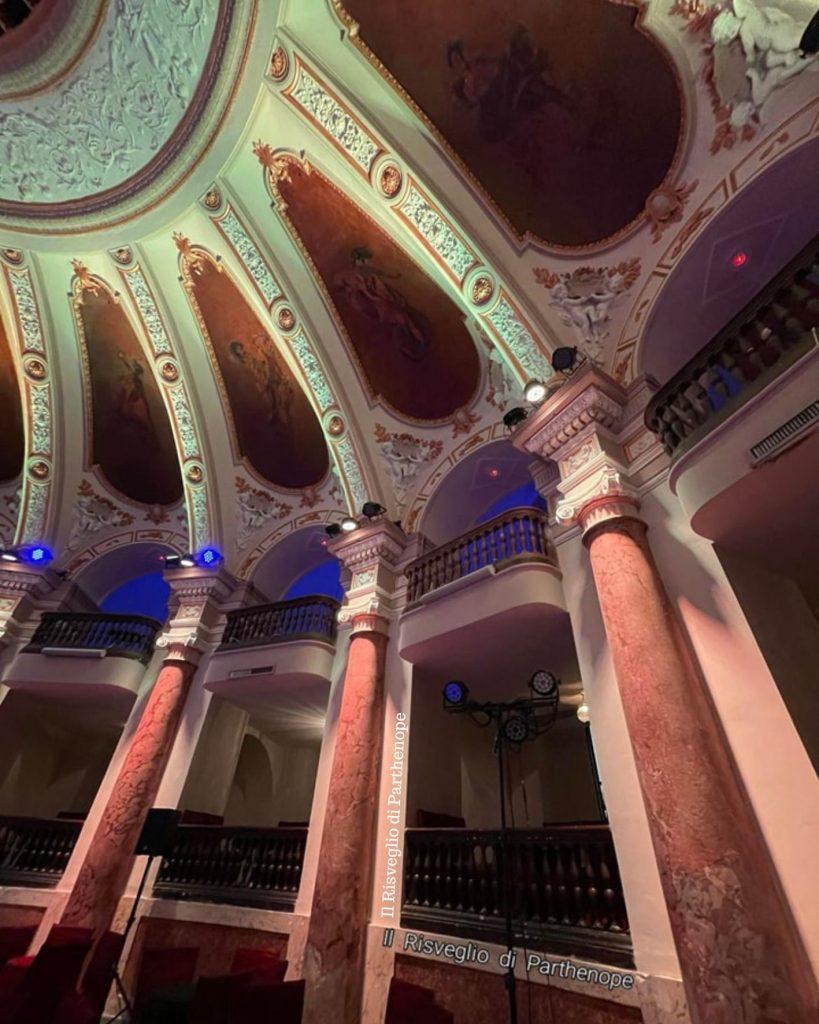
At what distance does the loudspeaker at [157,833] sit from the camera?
18.5ft

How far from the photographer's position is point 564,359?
6.18 m

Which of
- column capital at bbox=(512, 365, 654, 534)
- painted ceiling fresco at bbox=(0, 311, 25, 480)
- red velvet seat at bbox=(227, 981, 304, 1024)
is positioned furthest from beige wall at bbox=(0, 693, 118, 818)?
column capital at bbox=(512, 365, 654, 534)

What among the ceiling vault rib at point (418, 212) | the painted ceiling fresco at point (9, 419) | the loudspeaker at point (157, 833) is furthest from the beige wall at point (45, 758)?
the ceiling vault rib at point (418, 212)

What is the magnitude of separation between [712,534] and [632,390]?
7.68 ft

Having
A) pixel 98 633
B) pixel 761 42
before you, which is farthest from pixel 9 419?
pixel 761 42

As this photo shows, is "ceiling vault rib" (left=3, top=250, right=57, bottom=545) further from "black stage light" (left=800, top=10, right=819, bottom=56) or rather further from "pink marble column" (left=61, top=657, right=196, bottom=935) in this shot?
"black stage light" (left=800, top=10, right=819, bottom=56)

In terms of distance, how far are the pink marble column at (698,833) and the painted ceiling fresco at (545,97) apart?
4823 millimetres

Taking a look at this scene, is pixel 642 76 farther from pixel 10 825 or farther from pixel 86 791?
pixel 86 791

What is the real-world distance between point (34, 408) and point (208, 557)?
17.7ft

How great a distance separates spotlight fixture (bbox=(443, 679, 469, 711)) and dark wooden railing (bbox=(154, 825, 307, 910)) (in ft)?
9.89

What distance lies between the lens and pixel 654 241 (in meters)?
6.15

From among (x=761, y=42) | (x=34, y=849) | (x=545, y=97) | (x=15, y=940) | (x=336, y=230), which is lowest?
(x=15, y=940)

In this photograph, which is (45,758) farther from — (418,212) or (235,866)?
(418,212)

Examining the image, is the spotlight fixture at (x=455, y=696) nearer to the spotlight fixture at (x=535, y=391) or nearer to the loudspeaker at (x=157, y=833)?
the loudspeaker at (x=157, y=833)
